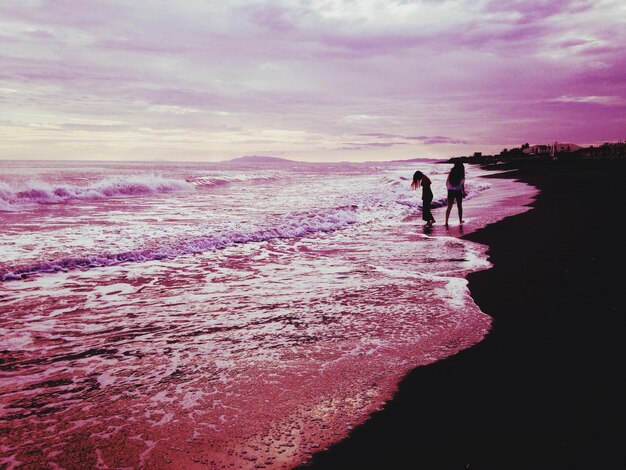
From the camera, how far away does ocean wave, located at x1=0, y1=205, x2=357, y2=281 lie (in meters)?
8.00

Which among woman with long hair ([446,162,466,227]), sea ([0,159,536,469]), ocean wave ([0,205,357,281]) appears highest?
woman with long hair ([446,162,466,227])

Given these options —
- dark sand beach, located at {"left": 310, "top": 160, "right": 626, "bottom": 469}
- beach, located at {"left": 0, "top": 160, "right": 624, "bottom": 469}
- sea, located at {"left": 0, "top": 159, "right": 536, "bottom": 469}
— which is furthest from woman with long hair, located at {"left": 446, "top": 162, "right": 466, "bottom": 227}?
dark sand beach, located at {"left": 310, "top": 160, "right": 626, "bottom": 469}

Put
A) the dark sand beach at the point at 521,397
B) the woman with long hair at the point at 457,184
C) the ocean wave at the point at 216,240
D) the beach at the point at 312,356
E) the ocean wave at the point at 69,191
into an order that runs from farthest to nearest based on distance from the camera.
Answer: the ocean wave at the point at 69,191 < the woman with long hair at the point at 457,184 < the ocean wave at the point at 216,240 < the beach at the point at 312,356 < the dark sand beach at the point at 521,397

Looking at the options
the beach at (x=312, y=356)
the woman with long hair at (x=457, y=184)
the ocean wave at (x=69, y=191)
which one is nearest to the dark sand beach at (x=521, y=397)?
the beach at (x=312, y=356)

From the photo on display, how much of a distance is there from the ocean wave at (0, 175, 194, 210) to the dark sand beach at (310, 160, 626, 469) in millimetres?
20736

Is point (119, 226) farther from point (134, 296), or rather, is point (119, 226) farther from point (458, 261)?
point (458, 261)

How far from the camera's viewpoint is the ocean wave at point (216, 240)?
800cm

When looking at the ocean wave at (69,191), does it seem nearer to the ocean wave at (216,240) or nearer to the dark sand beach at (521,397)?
the ocean wave at (216,240)

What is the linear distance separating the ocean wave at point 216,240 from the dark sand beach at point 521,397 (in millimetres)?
6479

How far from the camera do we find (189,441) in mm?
2908

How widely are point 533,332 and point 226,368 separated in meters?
3.26

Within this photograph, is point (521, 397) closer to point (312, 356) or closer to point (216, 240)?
point (312, 356)

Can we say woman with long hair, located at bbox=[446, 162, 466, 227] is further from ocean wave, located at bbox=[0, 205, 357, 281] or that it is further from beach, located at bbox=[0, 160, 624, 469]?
beach, located at bbox=[0, 160, 624, 469]

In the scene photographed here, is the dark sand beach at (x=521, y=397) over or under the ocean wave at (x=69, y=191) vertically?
under
